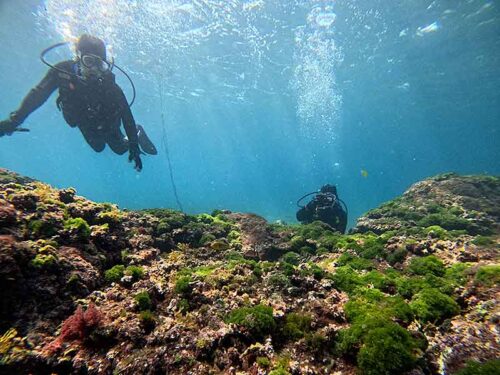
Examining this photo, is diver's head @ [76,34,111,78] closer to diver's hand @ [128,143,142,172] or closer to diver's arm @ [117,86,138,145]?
diver's arm @ [117,86,138,145]

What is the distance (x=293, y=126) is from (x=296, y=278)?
7292 centimetres

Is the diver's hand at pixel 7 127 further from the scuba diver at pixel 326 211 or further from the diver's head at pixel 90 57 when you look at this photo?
the scuba diver at pixel 326 211

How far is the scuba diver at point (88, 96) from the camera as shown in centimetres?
935

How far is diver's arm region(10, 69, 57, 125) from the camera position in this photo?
898cm

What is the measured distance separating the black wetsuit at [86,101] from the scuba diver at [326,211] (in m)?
8.03

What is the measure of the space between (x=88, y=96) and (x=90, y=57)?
4.38 feet

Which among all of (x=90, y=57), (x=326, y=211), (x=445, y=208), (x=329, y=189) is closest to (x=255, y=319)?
(x=326, y=211)

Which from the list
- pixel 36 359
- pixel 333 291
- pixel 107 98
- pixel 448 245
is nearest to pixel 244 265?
pixel 333 291

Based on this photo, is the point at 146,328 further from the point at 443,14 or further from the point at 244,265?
the point at 443,14

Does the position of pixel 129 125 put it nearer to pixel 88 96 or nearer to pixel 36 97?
pixel 88 96

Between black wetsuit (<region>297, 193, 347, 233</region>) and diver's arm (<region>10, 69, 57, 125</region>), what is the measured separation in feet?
35.5

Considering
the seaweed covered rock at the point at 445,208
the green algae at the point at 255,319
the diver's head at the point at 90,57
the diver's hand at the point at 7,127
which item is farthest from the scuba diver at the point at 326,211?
the diver's hand at the point at 7,127

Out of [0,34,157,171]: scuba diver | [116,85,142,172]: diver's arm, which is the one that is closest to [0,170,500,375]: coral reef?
[116,85,142,172]: diver's arm

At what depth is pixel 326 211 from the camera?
496 inches
